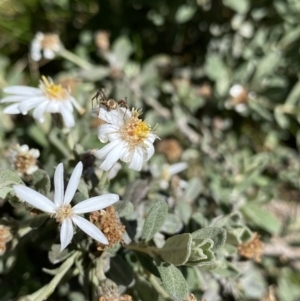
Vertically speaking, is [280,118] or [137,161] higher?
[137,161]

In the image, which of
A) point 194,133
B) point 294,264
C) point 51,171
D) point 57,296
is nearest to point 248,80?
point 194,133

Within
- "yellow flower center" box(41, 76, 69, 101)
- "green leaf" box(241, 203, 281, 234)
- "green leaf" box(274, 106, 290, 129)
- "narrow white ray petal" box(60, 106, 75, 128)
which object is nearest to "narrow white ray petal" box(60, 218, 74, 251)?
"narrow white ray petal" box(60, 106, 75, 128)

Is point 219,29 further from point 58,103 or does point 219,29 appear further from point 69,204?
point 69,204

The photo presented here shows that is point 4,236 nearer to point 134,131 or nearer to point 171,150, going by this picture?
point 134,131

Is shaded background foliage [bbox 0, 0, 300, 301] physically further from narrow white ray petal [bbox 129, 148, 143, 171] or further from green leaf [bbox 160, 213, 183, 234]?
narrow white ray petal [bbox 129, 148, 143, 171]

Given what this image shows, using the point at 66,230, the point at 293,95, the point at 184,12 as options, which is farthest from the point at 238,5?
the point at 66,230

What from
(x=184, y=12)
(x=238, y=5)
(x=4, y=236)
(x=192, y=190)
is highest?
(x=238, y=5)
